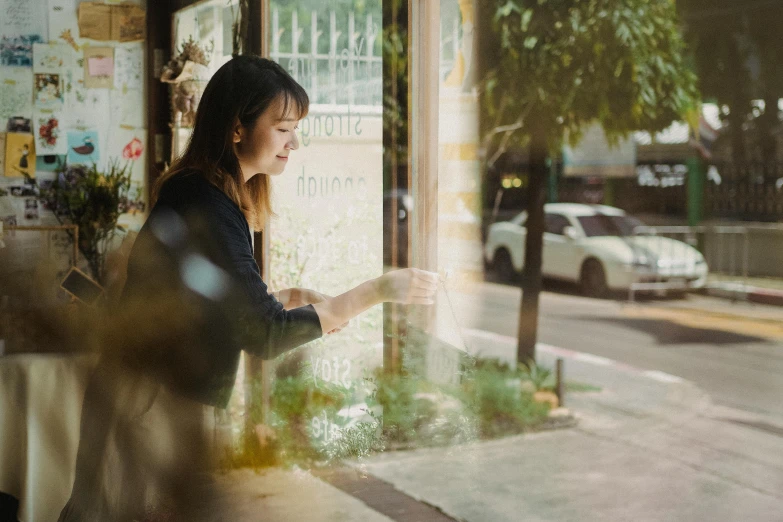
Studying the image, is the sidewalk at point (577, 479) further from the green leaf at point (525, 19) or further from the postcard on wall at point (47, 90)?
the green leaf at point (525, 19)

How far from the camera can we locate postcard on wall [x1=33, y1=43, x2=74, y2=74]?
464 cm

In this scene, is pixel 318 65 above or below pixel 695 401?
above

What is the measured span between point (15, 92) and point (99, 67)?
0.46 meters

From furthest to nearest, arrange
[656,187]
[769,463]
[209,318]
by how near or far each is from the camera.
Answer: [656,187] → [769,463] → [209,318]

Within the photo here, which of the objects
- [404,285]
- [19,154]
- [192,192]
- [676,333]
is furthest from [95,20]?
[676,333]

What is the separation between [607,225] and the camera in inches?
501

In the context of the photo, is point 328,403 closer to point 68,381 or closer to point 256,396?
point 256,396

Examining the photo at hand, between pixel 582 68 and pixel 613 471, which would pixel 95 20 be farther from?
pixel 613 471

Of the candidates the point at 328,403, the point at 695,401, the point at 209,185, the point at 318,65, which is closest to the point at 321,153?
the point at 318,65

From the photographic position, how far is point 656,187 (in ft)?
47.3

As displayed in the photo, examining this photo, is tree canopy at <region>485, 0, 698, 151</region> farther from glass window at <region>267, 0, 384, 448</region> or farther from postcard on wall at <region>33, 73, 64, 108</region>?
postcard on wall at <region>33, 73, 64, 108</region>

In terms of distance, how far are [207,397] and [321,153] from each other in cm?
204

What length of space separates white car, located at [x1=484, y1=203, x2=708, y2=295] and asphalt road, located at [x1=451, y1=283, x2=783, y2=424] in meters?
0.26

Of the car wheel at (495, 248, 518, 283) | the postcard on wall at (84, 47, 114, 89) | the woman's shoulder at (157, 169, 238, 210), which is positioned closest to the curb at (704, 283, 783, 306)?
the car wheel at (495, 248, 518, 283)
